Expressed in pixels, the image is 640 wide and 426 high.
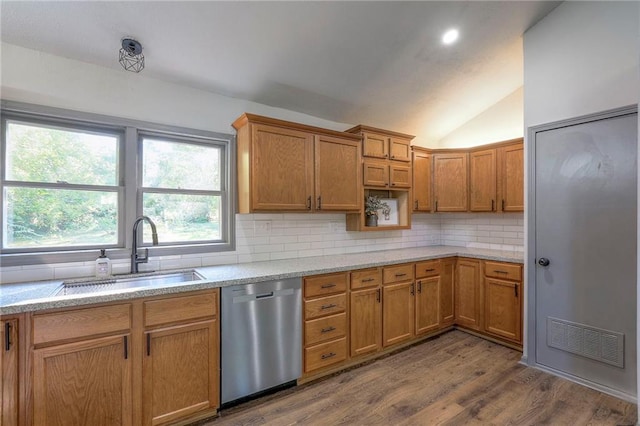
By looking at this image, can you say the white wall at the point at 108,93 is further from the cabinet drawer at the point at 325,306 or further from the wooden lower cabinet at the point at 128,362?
the cabinet drawer at the point at 325,306

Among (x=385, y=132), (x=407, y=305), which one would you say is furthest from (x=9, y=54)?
(x=407, y=305)

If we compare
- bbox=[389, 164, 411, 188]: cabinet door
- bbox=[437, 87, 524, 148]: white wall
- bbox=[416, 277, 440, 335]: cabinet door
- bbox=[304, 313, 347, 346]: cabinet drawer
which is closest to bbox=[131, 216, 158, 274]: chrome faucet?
bbox=[304, 313, 347, 346]: cabinet drawer

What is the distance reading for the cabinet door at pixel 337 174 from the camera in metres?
2.83

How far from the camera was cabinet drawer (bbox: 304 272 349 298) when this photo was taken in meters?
2.41

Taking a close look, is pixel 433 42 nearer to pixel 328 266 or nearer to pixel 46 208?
pixel 328 266

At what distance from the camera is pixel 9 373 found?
1505 mm

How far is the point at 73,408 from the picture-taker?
5.37 feet

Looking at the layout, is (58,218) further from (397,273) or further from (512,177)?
(512,177)

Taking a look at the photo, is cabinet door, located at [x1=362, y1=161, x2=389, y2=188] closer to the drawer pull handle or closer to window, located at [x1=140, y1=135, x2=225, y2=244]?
window, located at [x1=140, y1=135, x2=225, y2=244]

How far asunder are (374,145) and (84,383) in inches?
118

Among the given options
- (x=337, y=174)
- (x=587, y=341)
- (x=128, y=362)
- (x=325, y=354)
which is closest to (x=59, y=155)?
(x=128, y=362)

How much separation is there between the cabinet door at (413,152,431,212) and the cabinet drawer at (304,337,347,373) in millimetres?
1982

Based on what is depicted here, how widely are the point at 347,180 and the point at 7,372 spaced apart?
105 inches

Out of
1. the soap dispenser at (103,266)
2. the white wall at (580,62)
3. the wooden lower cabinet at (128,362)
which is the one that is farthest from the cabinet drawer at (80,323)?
the white wall at (580,62)
